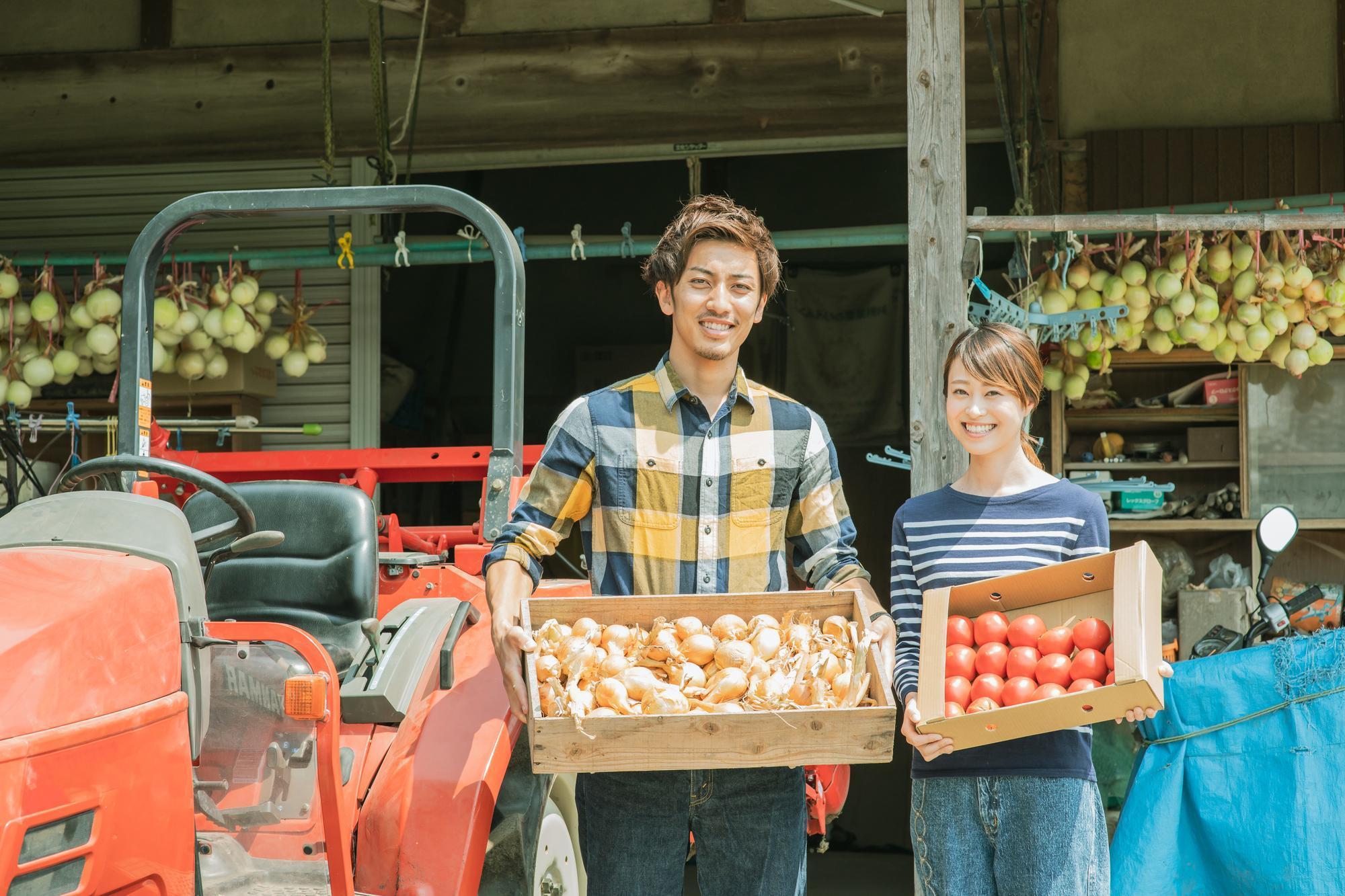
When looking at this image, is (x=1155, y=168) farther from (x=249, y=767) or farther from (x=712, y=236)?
(x=249, y=767)

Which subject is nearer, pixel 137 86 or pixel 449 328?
pixel 137 86

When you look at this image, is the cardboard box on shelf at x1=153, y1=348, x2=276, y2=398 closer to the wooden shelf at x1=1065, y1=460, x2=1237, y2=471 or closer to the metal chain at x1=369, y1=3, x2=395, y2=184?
the metal chain at x1=369, y1=3, x2=395, y2=184

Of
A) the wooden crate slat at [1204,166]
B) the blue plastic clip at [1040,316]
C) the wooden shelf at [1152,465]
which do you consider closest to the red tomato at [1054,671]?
the blue plastic clip at [1040,316]

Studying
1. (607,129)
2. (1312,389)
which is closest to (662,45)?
(607,129)

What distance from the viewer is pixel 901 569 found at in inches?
106

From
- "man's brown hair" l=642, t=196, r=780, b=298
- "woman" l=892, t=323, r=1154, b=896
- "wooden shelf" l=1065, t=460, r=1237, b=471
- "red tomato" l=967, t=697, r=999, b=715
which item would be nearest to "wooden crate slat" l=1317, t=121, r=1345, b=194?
"wooden shelf" l=1065, t=460, r=1237, b=471

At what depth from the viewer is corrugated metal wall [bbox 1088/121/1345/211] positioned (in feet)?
20.1

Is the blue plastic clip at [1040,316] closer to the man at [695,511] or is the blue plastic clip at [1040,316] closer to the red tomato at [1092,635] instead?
the man at [695,511]

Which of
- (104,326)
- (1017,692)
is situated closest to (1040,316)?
(1017,692)

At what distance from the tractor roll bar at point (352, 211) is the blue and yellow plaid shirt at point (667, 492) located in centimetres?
58

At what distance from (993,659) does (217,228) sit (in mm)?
5674

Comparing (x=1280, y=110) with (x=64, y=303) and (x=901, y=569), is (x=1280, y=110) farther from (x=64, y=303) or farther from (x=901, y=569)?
(x=64, y=303)

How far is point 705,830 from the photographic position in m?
2.49

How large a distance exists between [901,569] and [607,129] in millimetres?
4541
